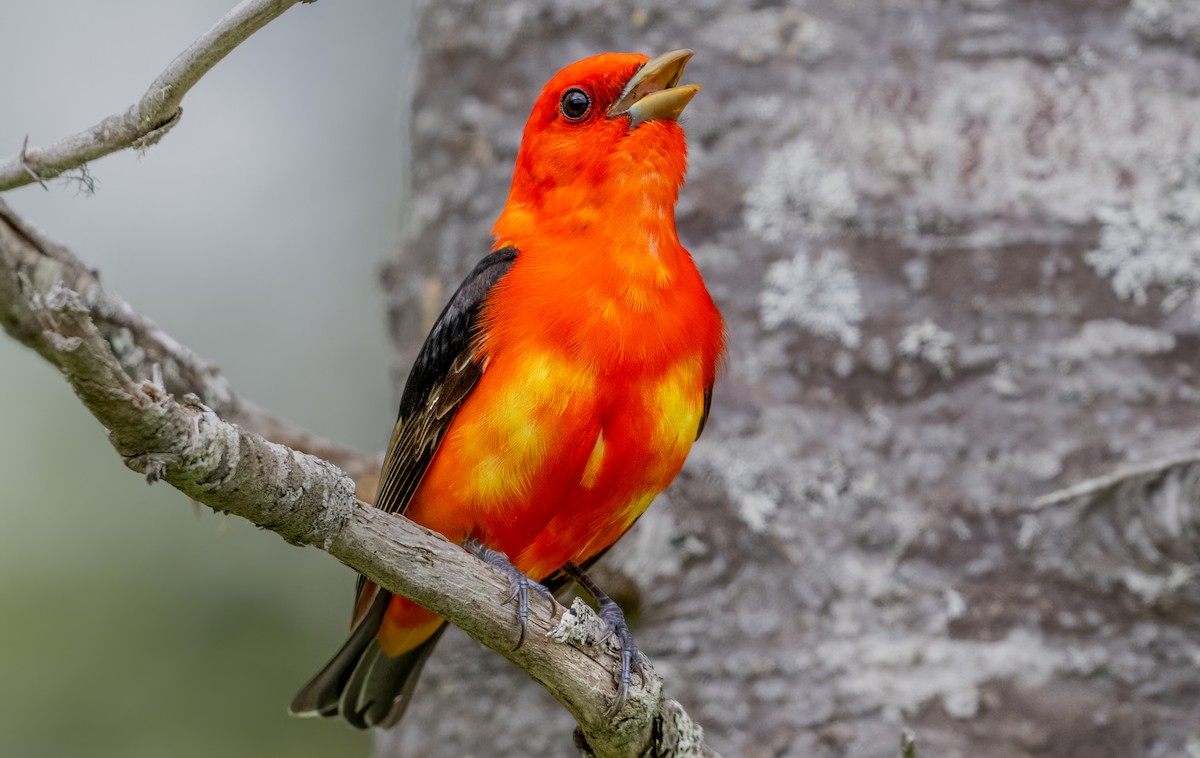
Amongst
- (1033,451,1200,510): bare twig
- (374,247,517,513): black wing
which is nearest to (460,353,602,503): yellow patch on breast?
(374,247,517,513): black wing

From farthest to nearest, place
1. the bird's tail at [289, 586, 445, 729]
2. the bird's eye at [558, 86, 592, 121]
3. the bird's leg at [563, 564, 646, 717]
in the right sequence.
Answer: the bird's tail at [289, 586, 445, 729]
the bird's eye at [558, 86, 592, 121]
the bird's leg at [563, 564, 646, 717]

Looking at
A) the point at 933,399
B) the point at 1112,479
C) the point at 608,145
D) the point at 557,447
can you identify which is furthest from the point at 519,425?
the point at 1112,479

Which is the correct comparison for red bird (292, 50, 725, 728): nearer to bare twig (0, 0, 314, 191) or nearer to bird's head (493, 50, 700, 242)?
bird's head (493, 50, 700, 242)

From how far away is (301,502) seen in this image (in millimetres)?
2186

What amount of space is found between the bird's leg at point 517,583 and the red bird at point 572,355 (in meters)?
0.01

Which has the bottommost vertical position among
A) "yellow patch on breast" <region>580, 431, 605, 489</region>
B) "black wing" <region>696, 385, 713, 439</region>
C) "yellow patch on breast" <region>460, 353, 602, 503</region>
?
"black wing" <region>696, 385, 713, 439</region>

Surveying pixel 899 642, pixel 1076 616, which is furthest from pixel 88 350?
pixel 1076 616

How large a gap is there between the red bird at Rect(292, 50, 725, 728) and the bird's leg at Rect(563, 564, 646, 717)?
0.6 inches

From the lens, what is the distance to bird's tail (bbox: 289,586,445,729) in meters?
3.86

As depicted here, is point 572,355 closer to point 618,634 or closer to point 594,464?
point 594,464

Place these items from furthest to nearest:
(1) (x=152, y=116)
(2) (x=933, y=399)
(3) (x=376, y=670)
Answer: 1. (3) (x=376, y=670)
2. (2) (x=933, y=399)
3. (1) (x=152, y=116)

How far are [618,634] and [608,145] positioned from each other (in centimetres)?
138

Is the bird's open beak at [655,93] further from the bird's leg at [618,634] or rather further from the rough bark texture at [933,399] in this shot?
the bird's leg at [618,634]

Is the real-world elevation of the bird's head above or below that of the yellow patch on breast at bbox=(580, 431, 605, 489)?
above
